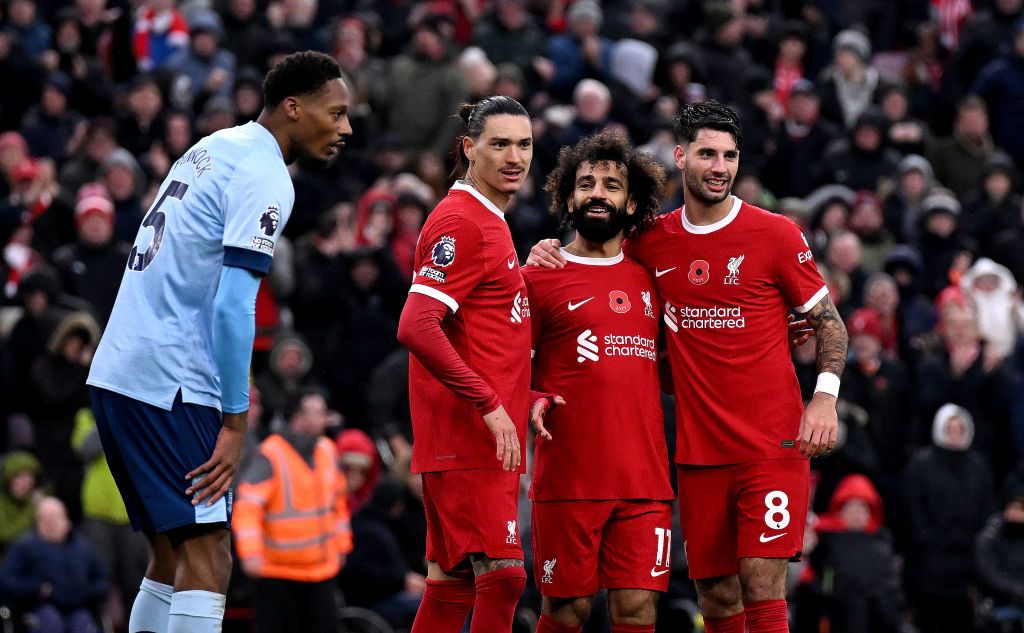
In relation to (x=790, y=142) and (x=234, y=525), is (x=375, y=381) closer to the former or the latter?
(x=234, y=525)

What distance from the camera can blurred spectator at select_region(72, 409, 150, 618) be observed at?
14.0 meters

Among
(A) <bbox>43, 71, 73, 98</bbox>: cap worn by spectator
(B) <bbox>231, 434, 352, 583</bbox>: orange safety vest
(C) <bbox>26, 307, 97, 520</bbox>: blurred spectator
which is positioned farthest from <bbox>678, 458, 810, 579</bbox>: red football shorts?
(A) <bbox>43, 71, 73, 98</bbox>: cap worn by spectator

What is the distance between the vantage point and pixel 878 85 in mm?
20891

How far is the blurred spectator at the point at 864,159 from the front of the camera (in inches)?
755

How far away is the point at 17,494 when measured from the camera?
14.0m

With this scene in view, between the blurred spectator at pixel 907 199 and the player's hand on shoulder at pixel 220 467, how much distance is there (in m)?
12.6

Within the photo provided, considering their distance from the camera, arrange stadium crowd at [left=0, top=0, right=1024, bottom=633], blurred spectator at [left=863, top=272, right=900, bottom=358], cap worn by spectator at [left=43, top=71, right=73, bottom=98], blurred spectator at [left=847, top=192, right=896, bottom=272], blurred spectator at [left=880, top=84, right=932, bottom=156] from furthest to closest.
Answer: blurred spectator at [left=880, top=84, right=932, bottom=156]
blurred spectator at [left=847, top=192, right=896, bottom=272]
cap worn by spectator at [left=43, top=71, right=73, bottom=98]
blurred spectator at [left=863, top=272, right=900, bottom=358]
stadium crowd at [left=0, top=0, right=1024, bottom=633]

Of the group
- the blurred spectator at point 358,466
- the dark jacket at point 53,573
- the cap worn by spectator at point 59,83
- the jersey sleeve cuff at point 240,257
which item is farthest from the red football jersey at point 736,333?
the cap worn by spectator at point 59,83

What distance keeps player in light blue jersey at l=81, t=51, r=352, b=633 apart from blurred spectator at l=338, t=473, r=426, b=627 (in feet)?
21.7

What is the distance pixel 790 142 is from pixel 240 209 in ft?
43.1

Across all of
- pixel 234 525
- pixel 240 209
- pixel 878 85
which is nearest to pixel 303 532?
pixel 234 525

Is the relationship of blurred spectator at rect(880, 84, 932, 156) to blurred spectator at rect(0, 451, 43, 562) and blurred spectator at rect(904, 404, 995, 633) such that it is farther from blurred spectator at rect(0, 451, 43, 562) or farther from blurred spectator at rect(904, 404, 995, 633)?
blurred spectator at rect(0, 451, 43, 562)

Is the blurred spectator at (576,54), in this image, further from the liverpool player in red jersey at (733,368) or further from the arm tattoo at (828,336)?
the arm tattoo at (828,336)

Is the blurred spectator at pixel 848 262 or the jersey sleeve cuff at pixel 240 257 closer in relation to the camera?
the jersey sleeve cuff at pixel 240 257
